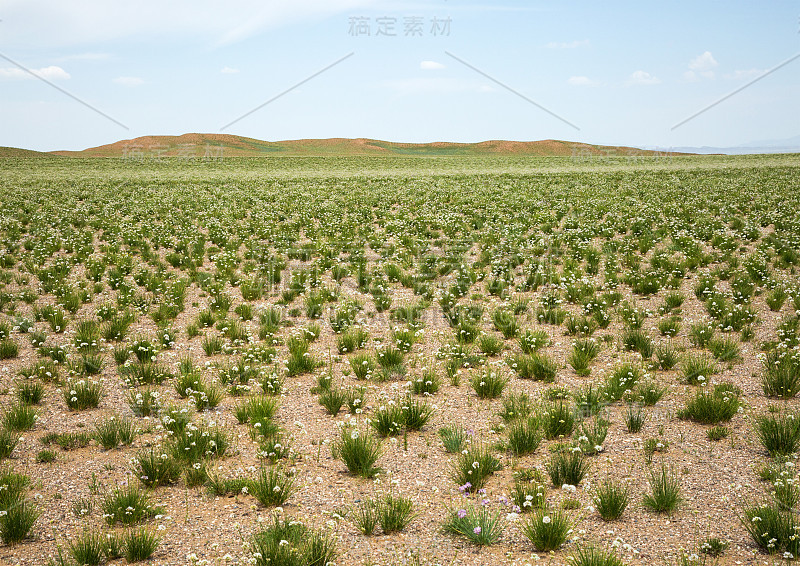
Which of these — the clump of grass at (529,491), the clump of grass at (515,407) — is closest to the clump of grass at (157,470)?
the clump of grass at (529,491)

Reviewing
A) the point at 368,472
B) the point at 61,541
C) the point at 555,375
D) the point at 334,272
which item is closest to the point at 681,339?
the point at 555,375

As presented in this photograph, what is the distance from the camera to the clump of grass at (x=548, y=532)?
566 cm

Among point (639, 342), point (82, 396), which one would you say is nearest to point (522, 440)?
point (639, 342)

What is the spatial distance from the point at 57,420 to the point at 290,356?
153 inches

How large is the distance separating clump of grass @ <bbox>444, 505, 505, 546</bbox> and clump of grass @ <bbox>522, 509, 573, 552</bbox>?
33 centimetres

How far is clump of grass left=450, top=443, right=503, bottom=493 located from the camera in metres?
6.77

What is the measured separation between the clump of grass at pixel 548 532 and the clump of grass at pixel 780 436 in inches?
131

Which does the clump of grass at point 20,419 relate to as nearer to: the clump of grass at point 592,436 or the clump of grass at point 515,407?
the clump of grass at point 515,407

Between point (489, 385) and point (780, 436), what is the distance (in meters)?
3.95

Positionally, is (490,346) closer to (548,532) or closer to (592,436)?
(592,436)

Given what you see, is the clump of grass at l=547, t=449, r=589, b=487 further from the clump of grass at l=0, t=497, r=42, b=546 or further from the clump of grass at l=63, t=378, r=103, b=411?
the clump of grass at l=63, t=378, r=103, b=411

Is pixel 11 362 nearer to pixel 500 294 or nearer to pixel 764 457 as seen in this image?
pixel 500 294

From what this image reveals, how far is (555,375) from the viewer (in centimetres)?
1000

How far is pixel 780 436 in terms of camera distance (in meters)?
7.24
